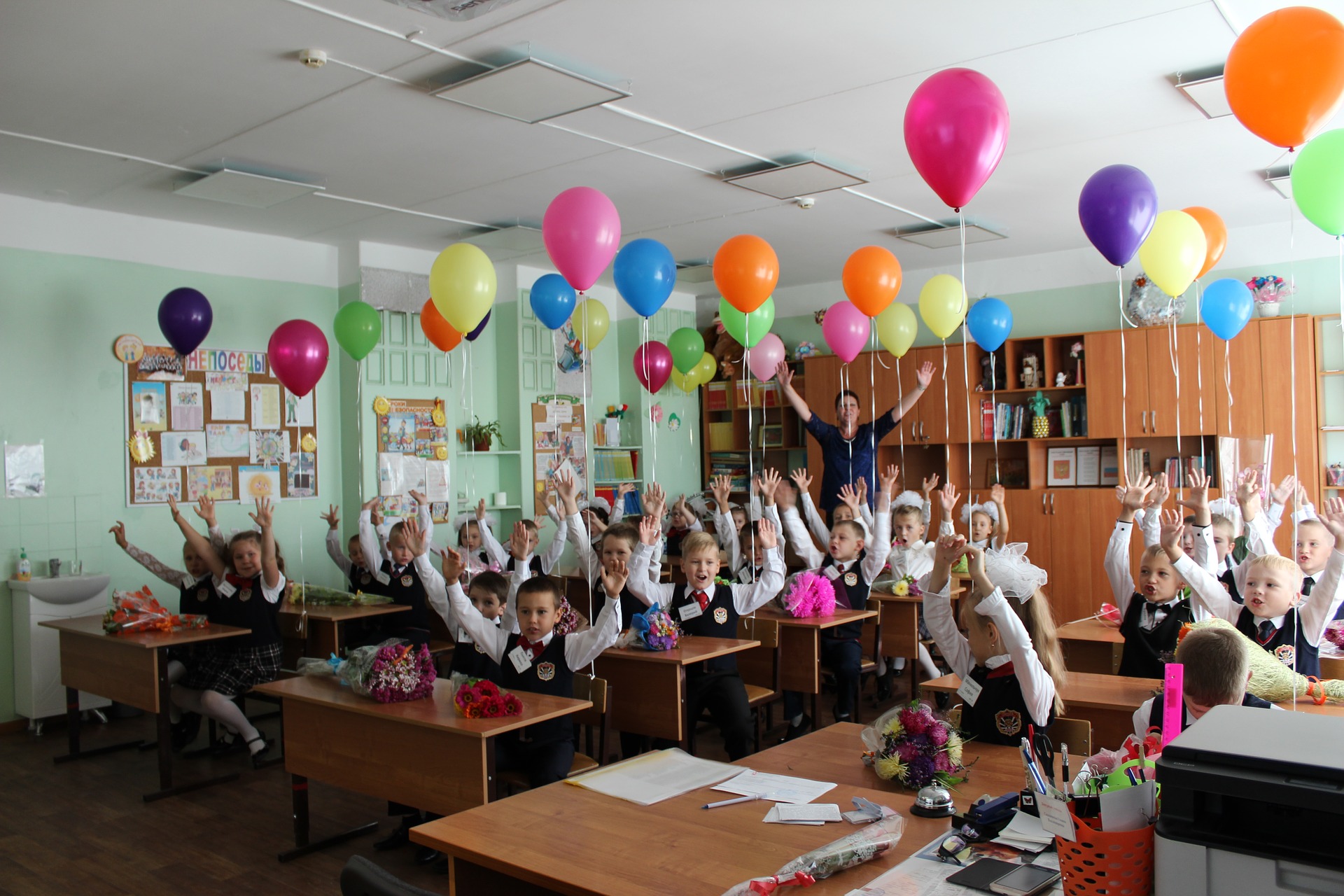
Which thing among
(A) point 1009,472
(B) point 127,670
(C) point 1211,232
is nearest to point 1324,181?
(C) point 1211,232

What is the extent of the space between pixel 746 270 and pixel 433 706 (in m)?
2.83

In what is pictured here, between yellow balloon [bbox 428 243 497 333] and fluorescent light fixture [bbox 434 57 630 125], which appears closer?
fluorescent light fixture [bbox 434 57 630 125]

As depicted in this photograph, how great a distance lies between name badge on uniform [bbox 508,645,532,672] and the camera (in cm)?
368

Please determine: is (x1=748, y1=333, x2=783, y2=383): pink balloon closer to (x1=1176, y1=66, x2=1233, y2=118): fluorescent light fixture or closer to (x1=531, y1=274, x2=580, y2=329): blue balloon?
(x1=531, y1=274, x2=580, y2=329): blue balloon

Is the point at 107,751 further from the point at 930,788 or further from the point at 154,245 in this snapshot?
the point at 930,788

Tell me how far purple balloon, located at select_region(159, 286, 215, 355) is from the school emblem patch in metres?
5.13

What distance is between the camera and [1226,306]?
19.4 ft

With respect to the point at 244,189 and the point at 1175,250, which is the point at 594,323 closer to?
the point at 244,189

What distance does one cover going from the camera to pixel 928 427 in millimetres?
8516

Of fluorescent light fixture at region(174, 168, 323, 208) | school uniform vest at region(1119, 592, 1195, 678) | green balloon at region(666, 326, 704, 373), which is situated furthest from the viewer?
green balloon at region(666, 326, 704, 373)

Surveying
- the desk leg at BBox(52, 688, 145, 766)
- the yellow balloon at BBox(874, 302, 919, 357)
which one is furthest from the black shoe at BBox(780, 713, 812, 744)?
the desk leg at BBox(52, 688, 145, 766)

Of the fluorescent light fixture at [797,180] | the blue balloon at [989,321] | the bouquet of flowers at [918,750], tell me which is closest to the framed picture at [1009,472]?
the blue balloon at [989,321]

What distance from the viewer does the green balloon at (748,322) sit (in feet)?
20.7

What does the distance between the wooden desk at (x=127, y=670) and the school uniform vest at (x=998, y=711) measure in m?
3.55
